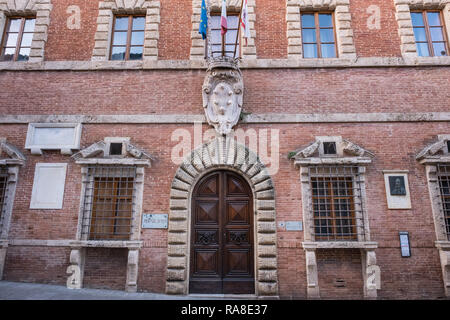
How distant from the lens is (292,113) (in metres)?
7.82

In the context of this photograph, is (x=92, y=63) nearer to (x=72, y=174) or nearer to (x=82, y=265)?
(x=72, y=174)

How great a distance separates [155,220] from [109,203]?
4.09ft

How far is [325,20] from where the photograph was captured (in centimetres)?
858

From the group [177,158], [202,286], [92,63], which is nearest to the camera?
[202,286]

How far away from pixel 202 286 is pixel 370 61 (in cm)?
725

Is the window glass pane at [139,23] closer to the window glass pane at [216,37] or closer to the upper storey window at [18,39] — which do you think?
the window glass pane at [216,37]

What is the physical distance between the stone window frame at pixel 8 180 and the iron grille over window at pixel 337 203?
7.49m

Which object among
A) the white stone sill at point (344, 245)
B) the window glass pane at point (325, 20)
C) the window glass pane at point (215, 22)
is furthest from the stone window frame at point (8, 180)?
the window glass pane at point (325, 20)

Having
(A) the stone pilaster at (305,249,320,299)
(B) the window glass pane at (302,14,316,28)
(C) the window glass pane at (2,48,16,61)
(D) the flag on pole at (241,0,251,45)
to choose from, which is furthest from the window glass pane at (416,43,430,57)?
(C) the window glass pane at (2,48,16,61)

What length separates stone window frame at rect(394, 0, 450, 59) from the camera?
8.04 m

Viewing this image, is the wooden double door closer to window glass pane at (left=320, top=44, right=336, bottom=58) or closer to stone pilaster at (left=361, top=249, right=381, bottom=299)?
stone pilaster at (left=361, top=249, right=381, bottom=299)

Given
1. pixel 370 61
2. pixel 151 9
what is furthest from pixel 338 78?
pixel 151 9

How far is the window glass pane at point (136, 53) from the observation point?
8484 mm

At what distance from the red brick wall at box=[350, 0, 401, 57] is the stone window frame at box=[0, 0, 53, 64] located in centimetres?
881
